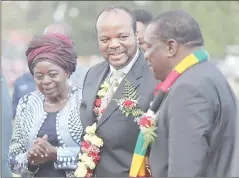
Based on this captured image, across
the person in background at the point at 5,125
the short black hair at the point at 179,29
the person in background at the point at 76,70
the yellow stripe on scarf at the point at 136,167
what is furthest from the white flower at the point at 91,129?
the person in background at the point at 5,125

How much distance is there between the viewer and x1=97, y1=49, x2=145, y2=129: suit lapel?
4938 millimetres

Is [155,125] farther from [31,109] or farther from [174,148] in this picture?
[31,109]

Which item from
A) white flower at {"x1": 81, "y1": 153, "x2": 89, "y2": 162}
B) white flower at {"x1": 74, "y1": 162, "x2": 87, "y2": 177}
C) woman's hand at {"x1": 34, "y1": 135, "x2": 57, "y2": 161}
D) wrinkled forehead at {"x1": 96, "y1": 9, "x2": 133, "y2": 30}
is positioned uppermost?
wrinkled forehead at {"x1": 96, "y1": 9, "x2": 133, "y2": 30}

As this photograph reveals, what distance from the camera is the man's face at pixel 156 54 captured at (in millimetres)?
4242

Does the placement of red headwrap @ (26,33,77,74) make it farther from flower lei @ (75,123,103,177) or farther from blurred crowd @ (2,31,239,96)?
blurred crowd @ (2,31,239,96)

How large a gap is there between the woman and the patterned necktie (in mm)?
345

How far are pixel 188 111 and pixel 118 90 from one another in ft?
3.64

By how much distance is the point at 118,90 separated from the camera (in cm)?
502

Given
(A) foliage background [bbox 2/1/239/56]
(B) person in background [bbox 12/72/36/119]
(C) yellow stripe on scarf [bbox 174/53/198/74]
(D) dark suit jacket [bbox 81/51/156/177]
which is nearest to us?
(C) yellow stripe on scarf [bbox 174/53/198/74]

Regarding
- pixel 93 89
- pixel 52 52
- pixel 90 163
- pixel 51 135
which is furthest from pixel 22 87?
pixel 90 163

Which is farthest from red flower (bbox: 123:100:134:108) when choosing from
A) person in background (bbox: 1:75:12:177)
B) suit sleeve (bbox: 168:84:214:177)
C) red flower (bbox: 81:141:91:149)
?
person in background (bbox: 1:75:12:177)

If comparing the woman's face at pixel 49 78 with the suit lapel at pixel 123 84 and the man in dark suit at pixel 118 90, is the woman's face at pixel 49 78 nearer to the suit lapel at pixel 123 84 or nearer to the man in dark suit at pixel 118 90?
the man in dark suit at pixel 118 90

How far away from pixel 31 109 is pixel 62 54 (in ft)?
1.61

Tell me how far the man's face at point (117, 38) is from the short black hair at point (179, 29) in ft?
2.49
